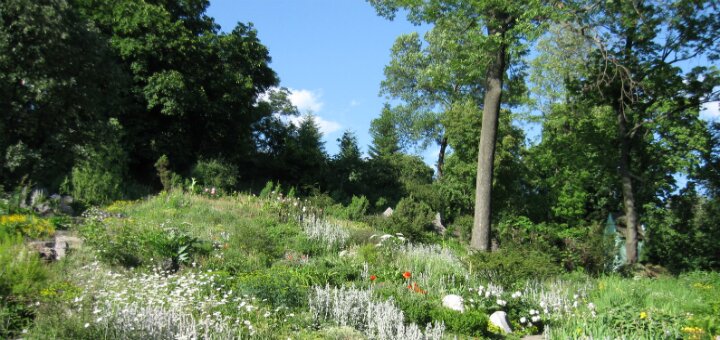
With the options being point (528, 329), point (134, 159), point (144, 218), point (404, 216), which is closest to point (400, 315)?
point (528, 329)

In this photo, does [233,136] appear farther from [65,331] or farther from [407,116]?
[65,331]

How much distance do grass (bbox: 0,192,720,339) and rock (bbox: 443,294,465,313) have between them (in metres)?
0.12

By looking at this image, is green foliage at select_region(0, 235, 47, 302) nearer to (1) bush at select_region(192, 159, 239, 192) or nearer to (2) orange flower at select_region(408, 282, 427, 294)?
(2) orange flower at select_region(408, 282, 427, 294)

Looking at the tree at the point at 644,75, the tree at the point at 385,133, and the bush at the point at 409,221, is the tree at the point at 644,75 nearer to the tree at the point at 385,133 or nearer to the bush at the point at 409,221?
the bush at the point at 409,221

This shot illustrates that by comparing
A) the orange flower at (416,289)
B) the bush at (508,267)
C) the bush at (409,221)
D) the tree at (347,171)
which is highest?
the tree at (347,171)

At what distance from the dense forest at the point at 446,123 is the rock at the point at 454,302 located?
5.40 meters

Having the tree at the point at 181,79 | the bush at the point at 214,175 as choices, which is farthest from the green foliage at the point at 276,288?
the tree at the point at 181,79

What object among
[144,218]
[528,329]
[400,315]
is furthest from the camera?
[144,218]

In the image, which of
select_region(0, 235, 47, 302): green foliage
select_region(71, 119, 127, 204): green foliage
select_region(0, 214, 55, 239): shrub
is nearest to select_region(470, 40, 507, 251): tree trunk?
select_region(0, 214, 55, 239): shrub

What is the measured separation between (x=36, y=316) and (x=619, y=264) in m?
14.0

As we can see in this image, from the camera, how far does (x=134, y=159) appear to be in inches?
809

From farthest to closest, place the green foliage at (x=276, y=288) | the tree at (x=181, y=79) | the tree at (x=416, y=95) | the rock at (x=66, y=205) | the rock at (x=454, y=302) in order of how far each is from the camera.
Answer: the tree at (x=416, y=95) → the tree at (x=181, y=79) → the rock at (x=66, y=205) → the rock at (x=454, y=302) → the green foliage at (x=276, y=288)

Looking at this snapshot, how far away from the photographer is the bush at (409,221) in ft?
49.0

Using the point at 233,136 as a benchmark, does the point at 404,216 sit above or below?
below
